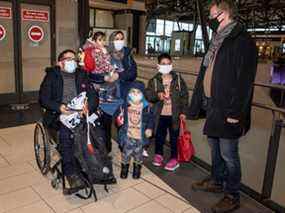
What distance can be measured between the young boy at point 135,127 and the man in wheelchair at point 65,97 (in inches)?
12.8

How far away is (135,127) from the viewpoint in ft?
8.13

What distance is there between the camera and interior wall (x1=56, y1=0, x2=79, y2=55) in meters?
5.24

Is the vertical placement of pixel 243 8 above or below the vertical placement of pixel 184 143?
above

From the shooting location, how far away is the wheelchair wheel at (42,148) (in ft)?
7.43

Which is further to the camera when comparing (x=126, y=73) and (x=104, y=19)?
(x=104, y=19)

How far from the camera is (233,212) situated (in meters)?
2.07

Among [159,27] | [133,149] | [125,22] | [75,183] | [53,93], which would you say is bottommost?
[75,183]

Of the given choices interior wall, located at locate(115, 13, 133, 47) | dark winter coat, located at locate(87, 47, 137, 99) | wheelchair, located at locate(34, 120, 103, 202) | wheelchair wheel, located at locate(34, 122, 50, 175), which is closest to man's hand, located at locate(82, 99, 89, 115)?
wheelchair, located at locate(34, 120, 103, 202)

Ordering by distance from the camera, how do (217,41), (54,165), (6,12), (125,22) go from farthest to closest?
(125,22), (6,12), (54,165), (217,41)

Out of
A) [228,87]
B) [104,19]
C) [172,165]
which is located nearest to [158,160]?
[172,165]

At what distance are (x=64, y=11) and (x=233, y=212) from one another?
4.60m

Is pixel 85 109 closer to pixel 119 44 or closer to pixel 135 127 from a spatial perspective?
pixel 135 127

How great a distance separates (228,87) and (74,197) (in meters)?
1.41

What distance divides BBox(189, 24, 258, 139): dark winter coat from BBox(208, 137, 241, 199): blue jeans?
0.34 ft
